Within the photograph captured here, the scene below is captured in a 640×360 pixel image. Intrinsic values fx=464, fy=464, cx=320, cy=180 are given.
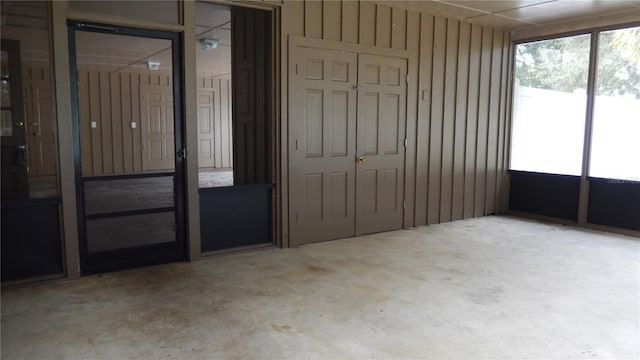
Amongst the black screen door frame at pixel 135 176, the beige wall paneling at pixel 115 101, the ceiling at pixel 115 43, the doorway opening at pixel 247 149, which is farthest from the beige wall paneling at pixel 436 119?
the beige wall paneling at pixel 115 101

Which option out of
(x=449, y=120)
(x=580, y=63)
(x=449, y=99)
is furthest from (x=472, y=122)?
(x=580, y=63)

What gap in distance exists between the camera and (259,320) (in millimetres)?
3268

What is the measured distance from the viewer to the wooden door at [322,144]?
17.0ft

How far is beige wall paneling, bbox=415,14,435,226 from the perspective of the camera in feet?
20.1

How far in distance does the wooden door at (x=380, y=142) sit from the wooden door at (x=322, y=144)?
5.7 inches

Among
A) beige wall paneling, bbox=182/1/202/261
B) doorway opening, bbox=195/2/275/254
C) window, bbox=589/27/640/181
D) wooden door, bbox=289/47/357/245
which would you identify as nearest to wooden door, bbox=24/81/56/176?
beige wall paneling, bbox=182/1/202/261

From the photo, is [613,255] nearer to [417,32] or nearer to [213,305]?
[417,32]

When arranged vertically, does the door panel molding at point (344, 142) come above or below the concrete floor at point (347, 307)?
above

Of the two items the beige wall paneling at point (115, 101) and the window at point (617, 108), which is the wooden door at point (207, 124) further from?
the window at point (617, 108)

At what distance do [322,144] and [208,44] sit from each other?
3455 millimetres

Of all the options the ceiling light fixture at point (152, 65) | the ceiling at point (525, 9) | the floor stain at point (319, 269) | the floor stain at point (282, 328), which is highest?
the ceiling at point (525, 9)

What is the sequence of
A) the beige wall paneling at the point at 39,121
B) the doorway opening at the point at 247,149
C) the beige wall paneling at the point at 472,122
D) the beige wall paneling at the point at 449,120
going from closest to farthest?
the beige wall paneling at the point at 39,121, the doorway opening at the point at 247,149, the beige wall paneling at the point at 449,120, the beige wall paneling at the point at 472,122

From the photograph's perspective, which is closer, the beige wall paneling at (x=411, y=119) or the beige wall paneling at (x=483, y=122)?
the beige wall paneling at (x=411, y=119)

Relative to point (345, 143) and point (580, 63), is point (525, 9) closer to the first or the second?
point (580, 63)
